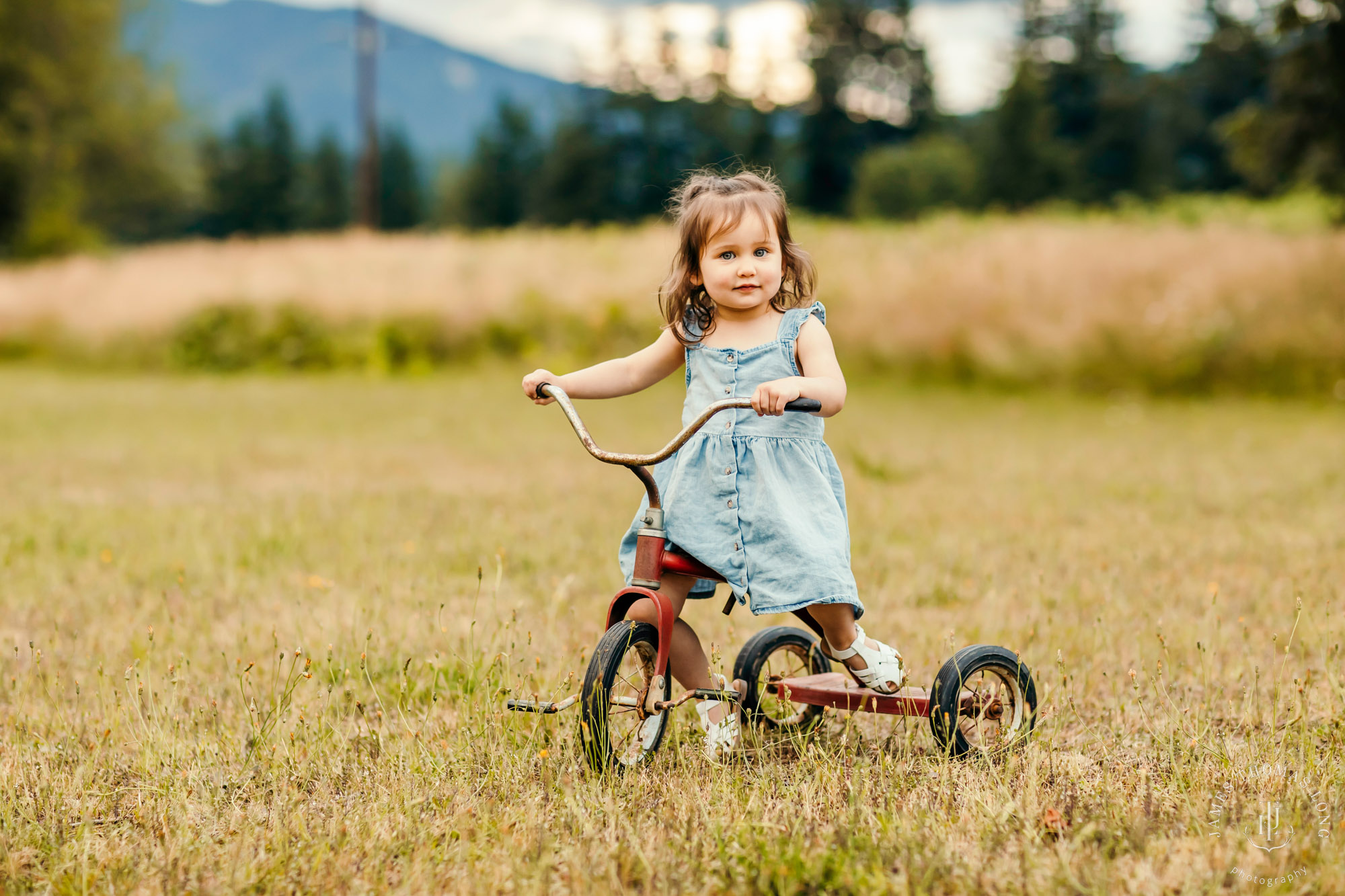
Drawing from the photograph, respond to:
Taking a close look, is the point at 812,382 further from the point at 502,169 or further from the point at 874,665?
the point at 502,169

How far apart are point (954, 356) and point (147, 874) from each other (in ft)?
40.0

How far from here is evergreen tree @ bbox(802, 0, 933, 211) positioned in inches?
2004

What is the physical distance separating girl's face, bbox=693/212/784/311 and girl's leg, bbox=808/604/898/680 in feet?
2.59

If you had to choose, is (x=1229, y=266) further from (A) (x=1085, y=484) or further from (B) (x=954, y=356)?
(A) (x=1085, y=484)

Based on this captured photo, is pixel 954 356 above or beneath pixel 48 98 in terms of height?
beneath

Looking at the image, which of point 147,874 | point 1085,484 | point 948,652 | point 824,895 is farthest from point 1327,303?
point 147,874

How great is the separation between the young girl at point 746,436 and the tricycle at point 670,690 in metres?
0.05

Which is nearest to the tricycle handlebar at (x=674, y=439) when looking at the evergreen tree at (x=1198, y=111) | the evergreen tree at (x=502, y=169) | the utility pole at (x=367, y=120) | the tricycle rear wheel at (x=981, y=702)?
the tricycle rear wheel at (x=981, y=702)

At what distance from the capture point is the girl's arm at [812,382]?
2.48m

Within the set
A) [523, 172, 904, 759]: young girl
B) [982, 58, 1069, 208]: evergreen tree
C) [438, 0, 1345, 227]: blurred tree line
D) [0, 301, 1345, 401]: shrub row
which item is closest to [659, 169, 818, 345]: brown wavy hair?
[523, 172, 904, 759]: young girl

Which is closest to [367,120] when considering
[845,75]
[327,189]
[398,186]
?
[845,75]

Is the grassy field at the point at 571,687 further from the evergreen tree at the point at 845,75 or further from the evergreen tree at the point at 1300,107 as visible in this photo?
the evergreen tree at the point at 845,75

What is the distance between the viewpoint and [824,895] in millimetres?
1994

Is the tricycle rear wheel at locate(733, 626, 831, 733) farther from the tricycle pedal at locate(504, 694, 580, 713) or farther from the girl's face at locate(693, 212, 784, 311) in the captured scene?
the girl's face at locate(693, 212, 784, 311)
